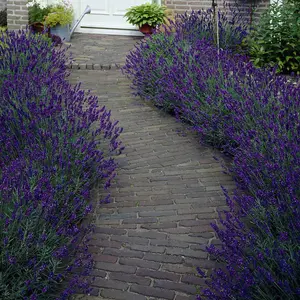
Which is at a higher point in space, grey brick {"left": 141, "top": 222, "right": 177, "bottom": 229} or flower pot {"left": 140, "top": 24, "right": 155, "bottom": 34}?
flower pot {"left": 140, "top": 24, "right": 155, "bottom": 34}

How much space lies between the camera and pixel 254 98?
18.7 feet

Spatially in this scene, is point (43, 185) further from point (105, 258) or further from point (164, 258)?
point (164, 258)

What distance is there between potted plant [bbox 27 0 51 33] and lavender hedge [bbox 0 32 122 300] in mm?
4791

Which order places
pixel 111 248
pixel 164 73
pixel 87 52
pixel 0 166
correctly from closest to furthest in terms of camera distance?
pixel 111 248
pixel 0 166
pixel 164 73
pixel 87 52

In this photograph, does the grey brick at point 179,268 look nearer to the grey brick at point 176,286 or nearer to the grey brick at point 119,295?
the grey brick at point 176,286

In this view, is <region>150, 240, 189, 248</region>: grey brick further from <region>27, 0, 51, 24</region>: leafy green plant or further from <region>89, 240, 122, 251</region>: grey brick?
<region>27, 0, 51, 24</region>: leafy green plant

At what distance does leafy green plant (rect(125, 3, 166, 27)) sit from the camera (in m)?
11.0

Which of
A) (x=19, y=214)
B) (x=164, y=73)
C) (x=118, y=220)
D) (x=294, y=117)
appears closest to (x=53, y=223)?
(x=19, y=214)

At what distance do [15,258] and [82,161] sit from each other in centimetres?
147

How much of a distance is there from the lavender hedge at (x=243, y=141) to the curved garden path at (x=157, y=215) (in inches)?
7.0

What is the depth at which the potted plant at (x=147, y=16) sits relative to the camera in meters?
11.0

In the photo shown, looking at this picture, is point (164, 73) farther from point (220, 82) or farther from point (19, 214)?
point (19, 214)

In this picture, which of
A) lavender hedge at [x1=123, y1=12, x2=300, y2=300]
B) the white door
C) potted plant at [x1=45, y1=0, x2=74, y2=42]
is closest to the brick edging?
lavender hedge at [x1=123, y1=12, x2=300, y2=300]

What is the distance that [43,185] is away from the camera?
4062 millimetres
